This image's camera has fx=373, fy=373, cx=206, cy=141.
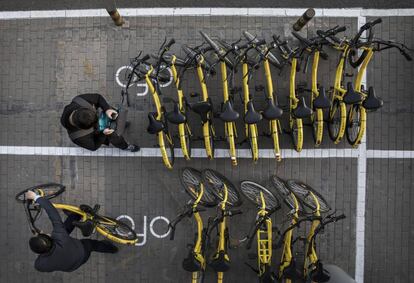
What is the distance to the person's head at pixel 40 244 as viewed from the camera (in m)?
5.66

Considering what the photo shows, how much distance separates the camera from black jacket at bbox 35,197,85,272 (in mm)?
5918

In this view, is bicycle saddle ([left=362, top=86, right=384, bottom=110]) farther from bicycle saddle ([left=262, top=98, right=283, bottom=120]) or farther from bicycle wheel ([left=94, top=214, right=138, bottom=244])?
bicycle wheel ([left=94, top=214, right=138, bottom=244])

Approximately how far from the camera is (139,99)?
780 centimetres

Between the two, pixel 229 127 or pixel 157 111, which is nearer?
pixel 229 127

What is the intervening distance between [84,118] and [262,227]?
378cm

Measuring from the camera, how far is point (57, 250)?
5.93m

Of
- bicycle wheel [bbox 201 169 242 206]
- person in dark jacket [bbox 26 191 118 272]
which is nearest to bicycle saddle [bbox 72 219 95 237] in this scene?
person in dark jacket [bbox 26 191 118 272]

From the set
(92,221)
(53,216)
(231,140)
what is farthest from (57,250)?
(231,140)

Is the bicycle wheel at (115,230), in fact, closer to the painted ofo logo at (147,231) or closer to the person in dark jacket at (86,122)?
the painted ofo logo at (147,231)

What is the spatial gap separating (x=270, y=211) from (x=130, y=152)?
3.15 metres

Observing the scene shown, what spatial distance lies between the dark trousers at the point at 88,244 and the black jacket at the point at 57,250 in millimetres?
580

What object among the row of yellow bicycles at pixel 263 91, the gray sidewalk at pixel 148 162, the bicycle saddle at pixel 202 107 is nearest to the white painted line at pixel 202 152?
the gray sidewalk at pixel 148 162

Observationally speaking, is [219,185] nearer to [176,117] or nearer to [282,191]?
[282,191]

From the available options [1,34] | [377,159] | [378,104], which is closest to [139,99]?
[1,34]
